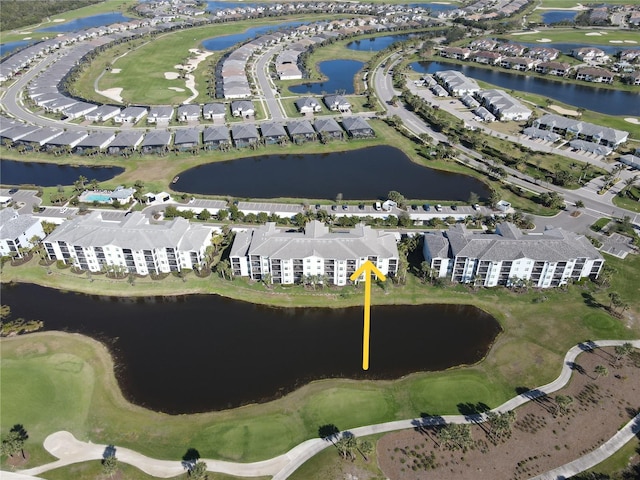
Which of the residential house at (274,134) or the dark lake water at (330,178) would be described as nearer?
the dark lake water at (330,178)

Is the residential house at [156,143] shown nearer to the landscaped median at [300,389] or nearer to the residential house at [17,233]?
the residential house at [17,233]

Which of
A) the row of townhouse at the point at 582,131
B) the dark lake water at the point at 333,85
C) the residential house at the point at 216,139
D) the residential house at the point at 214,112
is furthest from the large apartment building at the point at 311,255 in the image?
the dark lake water at the point at 333,85

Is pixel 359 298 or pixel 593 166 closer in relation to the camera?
pixel 359 298

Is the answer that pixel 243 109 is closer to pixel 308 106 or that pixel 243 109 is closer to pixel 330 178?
pixel 308 106

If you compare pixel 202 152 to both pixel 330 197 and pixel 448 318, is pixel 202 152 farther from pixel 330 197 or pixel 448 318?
pixel 448 318

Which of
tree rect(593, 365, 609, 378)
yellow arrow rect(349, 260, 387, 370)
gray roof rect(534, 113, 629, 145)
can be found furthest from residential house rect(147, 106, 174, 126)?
tree rect(593, 365, 609, 378)

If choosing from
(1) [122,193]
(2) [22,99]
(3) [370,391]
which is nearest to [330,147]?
(1) [122,193]

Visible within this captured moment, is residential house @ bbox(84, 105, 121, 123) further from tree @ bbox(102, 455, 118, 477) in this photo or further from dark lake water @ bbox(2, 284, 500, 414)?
tree @ bbox(102, 455, 118, 477)
